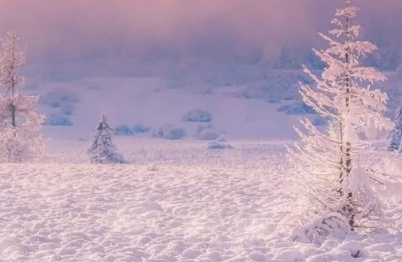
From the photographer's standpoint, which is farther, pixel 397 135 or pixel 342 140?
pixel 397 135

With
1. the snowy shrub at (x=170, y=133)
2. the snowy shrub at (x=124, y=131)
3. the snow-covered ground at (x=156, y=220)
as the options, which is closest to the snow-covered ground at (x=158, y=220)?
the snow-covered ground at (x=156, y=220)

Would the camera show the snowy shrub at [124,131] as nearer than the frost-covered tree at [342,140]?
No

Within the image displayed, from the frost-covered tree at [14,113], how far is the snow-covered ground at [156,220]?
11.9m

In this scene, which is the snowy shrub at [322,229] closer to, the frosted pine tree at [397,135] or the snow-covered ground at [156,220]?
the snow-covered ground at [156,220]

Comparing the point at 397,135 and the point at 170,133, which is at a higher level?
the point at 170,133

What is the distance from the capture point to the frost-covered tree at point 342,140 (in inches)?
451

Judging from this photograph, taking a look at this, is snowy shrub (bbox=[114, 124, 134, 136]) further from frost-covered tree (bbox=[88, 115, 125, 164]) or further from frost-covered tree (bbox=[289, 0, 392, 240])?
frost-covered tree (bbox=[289, 0, 392, 240])

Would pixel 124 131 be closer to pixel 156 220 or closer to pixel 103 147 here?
pixel 103 147

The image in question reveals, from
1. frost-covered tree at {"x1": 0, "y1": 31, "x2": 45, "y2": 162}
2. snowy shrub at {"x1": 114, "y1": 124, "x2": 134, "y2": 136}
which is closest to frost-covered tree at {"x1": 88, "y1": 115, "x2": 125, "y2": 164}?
frost-covered tree at {"x1": 0, "y1": 31, "x2": 45, "y2": 162}

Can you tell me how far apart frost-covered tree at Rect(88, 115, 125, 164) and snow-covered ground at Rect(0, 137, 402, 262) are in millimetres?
17976

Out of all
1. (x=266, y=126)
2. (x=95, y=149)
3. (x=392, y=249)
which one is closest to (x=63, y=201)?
(x=392, y=249)

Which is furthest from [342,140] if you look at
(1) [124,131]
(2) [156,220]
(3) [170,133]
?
(1) [124,131]

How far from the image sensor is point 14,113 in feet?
113

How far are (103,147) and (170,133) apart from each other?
86.8 meters
